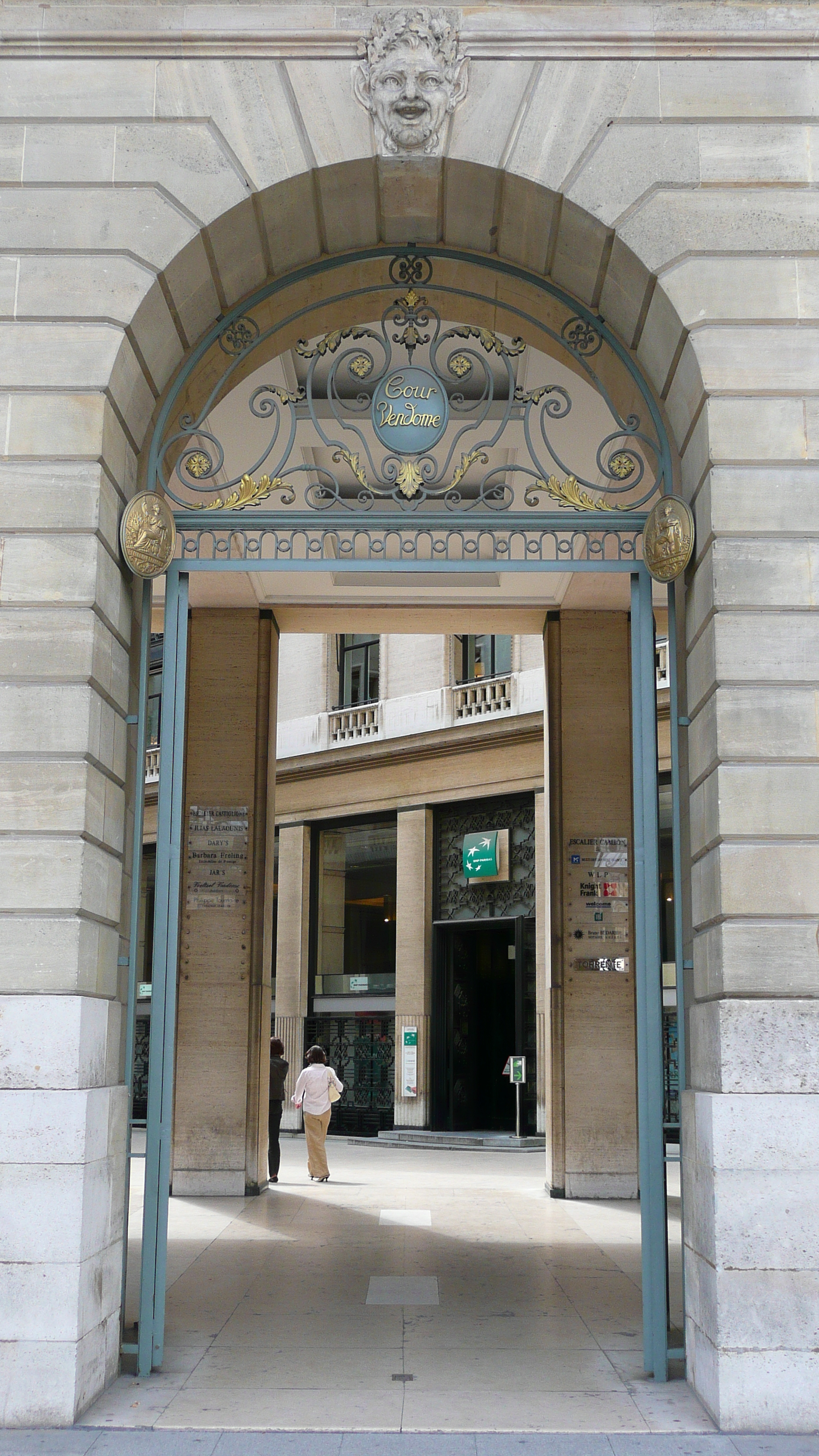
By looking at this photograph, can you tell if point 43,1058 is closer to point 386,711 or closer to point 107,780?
point 107,780

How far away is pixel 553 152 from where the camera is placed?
285 inches

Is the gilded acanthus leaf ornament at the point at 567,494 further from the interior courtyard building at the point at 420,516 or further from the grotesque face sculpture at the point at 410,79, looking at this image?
the grotesque face sculpture at the point at 410,79

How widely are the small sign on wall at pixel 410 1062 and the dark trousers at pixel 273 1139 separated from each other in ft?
23.2

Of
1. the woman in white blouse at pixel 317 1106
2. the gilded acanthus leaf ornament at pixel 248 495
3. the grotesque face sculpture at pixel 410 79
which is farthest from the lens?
the woman in white blouse at pixel 317 1106

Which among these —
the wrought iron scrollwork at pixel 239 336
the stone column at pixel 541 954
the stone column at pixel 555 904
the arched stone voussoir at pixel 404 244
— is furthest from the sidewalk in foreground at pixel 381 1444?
the stone column at pixel 541 954

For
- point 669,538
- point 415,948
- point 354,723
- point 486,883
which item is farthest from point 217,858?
point 354,723

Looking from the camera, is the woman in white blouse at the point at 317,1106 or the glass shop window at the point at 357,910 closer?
the woman in white blouse at the point at 317,1106

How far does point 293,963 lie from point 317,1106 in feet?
31.2

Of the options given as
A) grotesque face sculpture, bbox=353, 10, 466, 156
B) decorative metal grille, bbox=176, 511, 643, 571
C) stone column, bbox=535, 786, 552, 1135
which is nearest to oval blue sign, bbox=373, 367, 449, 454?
decorative metal grille, bbox=176, 511, 643, 571

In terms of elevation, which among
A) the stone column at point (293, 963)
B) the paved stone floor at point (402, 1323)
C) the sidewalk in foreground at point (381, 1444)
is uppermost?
the stone column at point (293, 963)

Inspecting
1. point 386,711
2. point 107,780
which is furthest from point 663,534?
point 386,711

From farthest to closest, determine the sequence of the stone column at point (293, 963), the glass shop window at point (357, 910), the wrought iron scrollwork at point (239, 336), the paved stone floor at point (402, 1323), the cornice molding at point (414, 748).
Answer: the stone column at point (293, 963), the glass shop window at point (357, 910), the cornice molding at point (414, 748), the wrought iron scrollwork at point (239, 336), the paved stone floor at point (402, 1323)

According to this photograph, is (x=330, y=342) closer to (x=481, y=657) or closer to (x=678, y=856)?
(x=678, y=856)

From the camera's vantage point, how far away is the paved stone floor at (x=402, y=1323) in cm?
613
